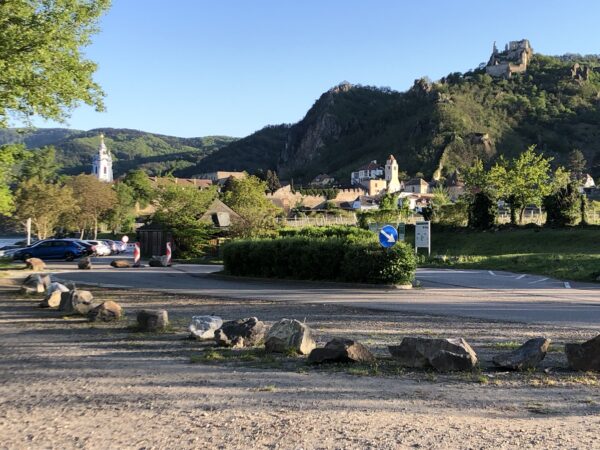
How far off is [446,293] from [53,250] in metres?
30.3

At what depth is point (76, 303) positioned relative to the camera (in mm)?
12875

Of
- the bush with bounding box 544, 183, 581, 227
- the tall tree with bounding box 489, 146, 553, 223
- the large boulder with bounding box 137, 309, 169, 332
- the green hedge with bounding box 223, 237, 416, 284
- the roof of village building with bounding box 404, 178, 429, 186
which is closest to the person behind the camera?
the large boulder with bounding box 137, 309, 169, 332

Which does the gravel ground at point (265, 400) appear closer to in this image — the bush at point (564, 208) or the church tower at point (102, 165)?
the bush at point (564, 208)

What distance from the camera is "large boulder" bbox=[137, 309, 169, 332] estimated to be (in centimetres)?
1041

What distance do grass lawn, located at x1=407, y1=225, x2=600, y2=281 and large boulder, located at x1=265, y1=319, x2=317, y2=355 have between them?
17.6m

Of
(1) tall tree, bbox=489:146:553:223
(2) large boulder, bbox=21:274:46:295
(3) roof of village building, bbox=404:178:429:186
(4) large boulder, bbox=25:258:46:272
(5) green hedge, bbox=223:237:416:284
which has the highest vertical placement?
(3) roof of village building, bbox=404:178:429:186

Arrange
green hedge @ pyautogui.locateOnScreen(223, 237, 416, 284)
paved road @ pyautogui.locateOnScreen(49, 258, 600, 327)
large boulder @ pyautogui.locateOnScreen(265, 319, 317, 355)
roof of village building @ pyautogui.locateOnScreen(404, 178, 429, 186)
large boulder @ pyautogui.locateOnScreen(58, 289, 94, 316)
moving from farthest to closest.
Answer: roof of village building @ pyautogui.locateOnScreen(404, 178, 429, 186) → green hedge @ pyautogui.locateOnScreen(223, 237, 416, 284) → paved road @ pyautogui.locateOnScreen(49, 258, 600, 327) → large boulder @ pyautogui.locateOnScreen(58, 289, 94, 316) → large boulder @ pyautogui.locateOnScreen(265, 319, 317, 355)

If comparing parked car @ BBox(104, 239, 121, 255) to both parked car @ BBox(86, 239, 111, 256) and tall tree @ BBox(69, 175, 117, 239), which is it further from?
tall tree @ BBox(69, 175, 117, 239)

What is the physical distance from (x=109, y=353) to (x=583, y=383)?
630 cm

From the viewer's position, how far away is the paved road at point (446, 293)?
43.3 feet

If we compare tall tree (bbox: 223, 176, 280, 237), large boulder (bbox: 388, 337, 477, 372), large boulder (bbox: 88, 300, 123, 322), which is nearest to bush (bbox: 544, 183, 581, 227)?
tall tree (bbox: 223, 176, 280, 237)

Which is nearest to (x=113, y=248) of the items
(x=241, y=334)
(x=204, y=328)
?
(x=204, y=328)

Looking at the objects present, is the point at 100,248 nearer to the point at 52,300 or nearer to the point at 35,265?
the point at 35,265

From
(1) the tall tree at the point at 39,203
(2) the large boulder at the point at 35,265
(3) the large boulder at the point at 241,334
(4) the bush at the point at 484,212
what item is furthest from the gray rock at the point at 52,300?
(1) the tall tree at the point at 39,203
